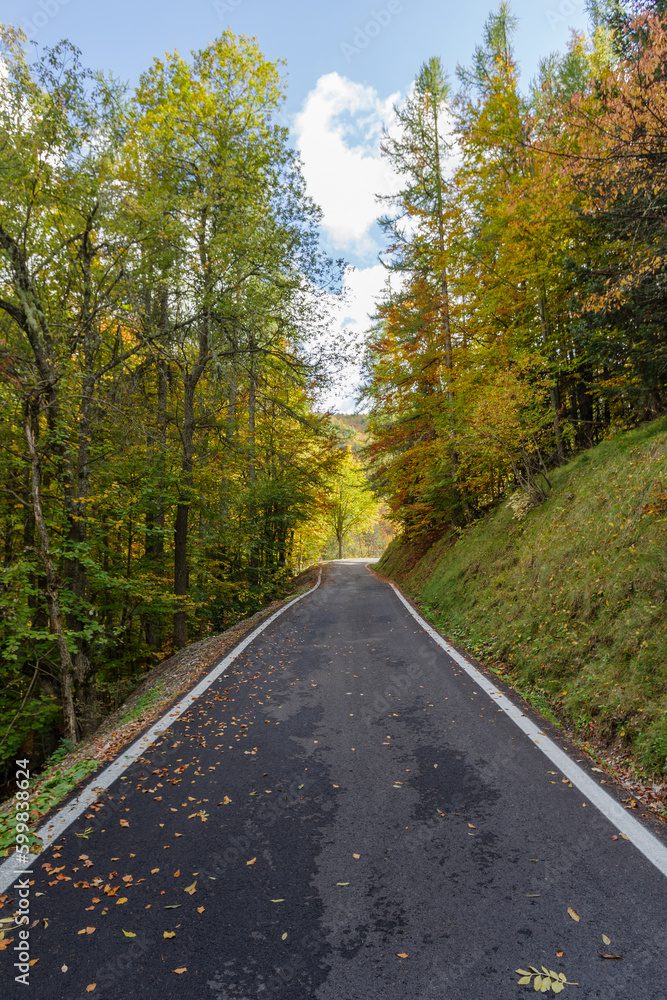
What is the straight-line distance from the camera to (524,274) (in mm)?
11734

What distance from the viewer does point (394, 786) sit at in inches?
144

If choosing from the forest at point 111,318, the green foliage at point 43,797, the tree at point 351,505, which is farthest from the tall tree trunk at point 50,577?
the tree at point 351,505

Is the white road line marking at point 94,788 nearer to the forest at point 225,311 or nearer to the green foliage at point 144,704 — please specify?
the green foliage at point 144,704

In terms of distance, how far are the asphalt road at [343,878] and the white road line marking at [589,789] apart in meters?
0.09

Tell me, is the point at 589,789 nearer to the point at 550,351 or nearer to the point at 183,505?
the point at 183,505

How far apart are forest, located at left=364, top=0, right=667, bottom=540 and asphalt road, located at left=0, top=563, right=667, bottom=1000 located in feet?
23.1

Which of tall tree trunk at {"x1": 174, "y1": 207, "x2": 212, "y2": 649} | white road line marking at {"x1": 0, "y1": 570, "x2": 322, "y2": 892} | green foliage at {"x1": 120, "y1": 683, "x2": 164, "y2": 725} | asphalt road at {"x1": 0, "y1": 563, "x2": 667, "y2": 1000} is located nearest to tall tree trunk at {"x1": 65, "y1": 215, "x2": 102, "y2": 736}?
tall tree trunk at {"x1": 174, "y1": 207, "x2": 212, "y2": 649}

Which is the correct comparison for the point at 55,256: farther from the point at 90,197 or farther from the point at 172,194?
the point at 172,194

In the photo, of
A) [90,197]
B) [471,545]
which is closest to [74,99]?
[90,197]

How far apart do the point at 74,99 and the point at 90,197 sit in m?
1.38

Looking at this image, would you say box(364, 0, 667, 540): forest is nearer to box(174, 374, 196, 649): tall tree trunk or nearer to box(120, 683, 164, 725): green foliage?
box(174, 374, 196, 649): tall tree trunk

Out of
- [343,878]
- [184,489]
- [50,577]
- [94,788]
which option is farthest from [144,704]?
[184,489]

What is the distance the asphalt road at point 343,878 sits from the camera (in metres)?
2.12

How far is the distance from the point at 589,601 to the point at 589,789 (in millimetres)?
3112
